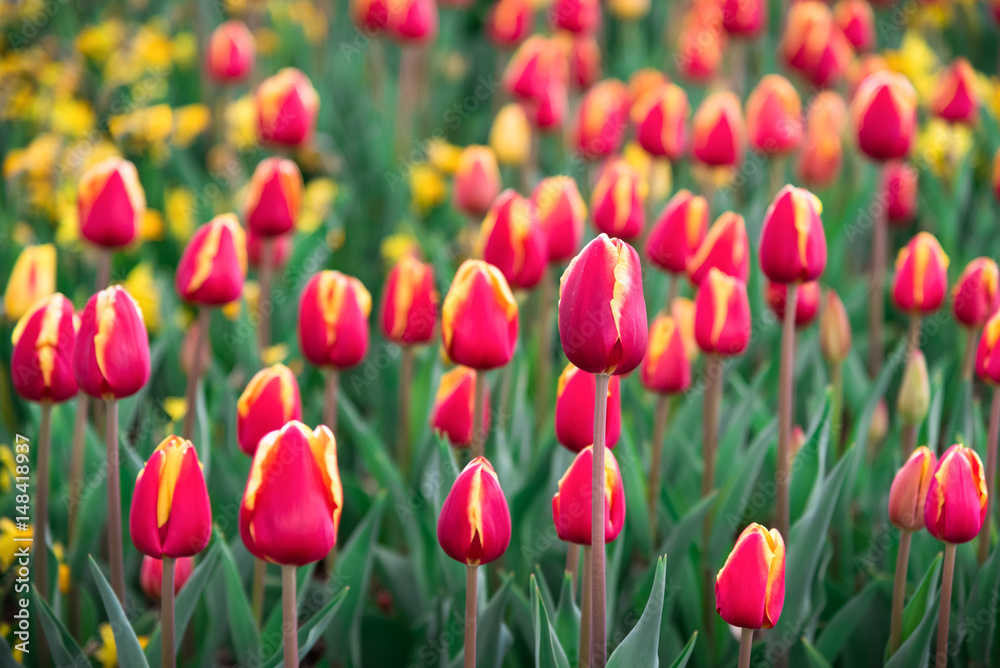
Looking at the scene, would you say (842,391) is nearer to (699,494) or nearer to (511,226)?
(699,494)

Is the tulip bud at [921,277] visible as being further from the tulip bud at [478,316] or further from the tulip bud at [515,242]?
the tulip bud at [478,316]

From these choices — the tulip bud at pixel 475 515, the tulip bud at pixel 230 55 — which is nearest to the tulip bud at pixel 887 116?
the tulip bud at pixel 475 515

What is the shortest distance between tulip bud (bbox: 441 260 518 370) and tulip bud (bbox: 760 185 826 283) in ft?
1.49

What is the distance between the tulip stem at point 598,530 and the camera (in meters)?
1.29

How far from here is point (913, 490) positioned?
1.53 meters

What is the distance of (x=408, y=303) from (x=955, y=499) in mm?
1048

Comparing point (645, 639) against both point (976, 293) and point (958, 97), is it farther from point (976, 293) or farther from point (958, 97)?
point (958, 97)

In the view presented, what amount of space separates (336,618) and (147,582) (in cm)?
34

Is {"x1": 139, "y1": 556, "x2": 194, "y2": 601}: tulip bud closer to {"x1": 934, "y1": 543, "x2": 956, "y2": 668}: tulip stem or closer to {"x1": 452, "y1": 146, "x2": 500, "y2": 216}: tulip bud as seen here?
{"x1": 934, "y1": 543, "x2": 956, "y2": 668}: tulip stem

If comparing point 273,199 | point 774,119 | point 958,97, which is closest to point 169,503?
point 273,199

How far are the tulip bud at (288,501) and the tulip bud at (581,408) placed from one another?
42 centimetres

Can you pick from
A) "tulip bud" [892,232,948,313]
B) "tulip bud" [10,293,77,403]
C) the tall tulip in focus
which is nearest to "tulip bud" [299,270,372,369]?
"tulip bud" [10,293,77,403]

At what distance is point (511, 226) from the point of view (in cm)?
190

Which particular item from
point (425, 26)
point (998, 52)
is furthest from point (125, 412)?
point (998, 52)
